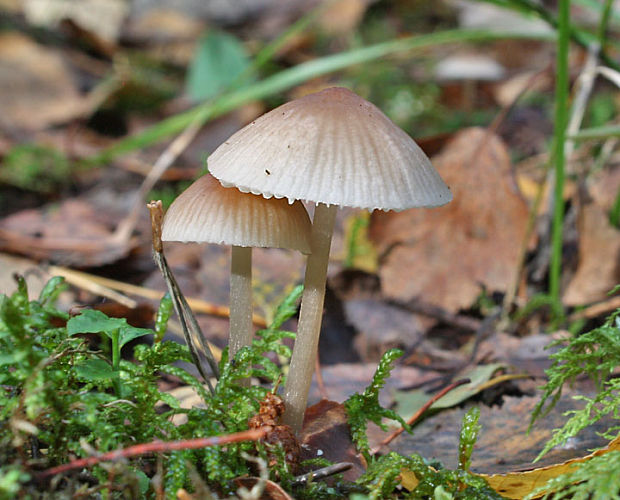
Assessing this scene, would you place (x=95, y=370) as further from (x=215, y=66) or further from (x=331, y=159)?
(x=215, y=66)

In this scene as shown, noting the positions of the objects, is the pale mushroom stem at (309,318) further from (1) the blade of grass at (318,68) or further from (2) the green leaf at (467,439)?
(1) the blade of grass at (318,68)

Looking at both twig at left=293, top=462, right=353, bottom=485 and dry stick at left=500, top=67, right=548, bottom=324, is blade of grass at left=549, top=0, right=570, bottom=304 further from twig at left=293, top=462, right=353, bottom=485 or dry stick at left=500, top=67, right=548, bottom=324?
twig at left=293, top=462, right=353, bottom=485

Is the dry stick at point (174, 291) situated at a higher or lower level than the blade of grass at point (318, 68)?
lower

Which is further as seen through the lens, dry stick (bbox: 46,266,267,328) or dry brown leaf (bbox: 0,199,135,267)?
dry brown leaf (bbox: 0,199,135,267)

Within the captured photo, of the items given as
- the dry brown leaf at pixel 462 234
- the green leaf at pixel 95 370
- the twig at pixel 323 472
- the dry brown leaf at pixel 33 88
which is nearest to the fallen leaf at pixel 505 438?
the twig at pixel 323 472

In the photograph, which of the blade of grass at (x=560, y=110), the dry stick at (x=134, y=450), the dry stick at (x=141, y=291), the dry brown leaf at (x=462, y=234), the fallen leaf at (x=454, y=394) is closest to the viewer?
the dry stick at (x=134, y=450)

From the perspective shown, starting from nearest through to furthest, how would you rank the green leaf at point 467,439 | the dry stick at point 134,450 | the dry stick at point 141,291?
the dry stick at point 134,450, the green leaf at point 467,439, the dry stick at point 141,291

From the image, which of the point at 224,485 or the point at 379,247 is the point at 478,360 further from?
the point at 224,485

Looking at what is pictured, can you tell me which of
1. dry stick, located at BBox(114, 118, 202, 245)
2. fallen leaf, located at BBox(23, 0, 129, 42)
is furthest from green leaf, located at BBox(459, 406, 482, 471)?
fallen leaf, located at BBox(23, 0, 129, 42)
